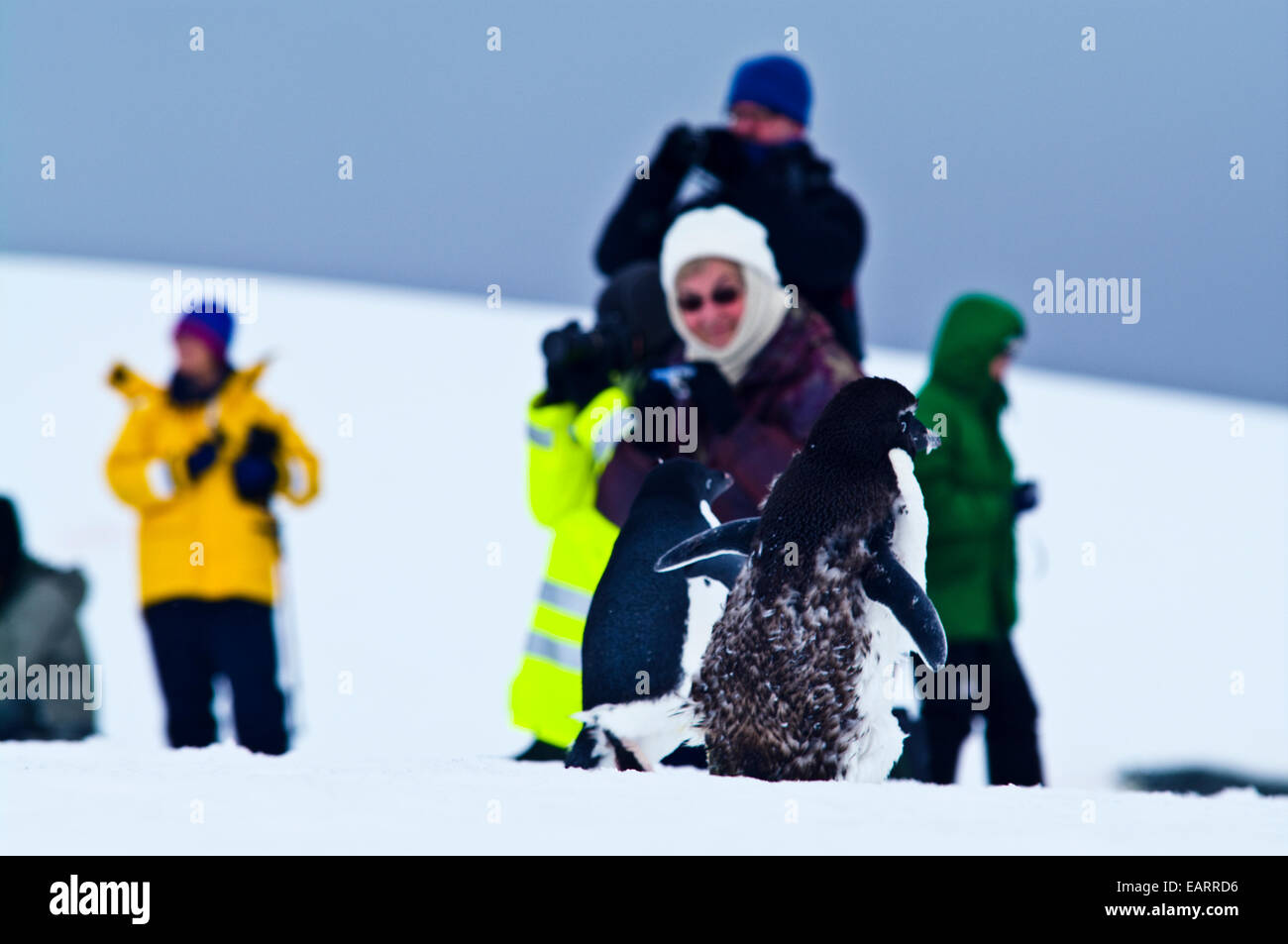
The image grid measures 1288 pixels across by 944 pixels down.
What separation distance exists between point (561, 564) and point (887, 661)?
64cm

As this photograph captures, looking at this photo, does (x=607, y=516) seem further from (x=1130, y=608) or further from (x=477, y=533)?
(x=477, y=533)

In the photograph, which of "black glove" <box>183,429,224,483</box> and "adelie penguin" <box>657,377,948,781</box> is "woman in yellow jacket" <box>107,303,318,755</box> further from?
"adelie penguin" <box>657,377,948,781</box>

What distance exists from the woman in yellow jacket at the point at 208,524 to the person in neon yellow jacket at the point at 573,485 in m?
1.23

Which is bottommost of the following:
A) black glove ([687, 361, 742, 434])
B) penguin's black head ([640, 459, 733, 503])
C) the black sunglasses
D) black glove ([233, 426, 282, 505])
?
penguin's black head ([640, 459, 733, 503])

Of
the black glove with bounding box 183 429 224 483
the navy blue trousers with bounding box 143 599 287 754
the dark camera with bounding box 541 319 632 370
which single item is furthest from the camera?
the black glove with bounding box 183 429 224 483

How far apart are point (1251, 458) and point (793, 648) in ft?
19.9

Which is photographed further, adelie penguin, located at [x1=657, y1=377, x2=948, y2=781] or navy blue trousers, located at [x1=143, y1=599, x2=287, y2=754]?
navy blue trousers, located at [x1=143, y1=599, x2=287, y2=754]

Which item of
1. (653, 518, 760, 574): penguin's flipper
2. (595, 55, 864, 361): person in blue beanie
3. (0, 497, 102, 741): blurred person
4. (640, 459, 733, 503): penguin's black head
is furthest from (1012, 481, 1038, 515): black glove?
(0, 497, 102, 741): blurred person

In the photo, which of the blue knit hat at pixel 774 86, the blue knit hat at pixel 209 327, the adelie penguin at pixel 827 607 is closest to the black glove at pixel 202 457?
the blue knit hat at pixel 209 327

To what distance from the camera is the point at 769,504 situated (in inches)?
68.6

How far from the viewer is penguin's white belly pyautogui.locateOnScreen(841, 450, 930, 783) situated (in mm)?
1642

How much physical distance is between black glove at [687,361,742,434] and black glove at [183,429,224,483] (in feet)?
6.11

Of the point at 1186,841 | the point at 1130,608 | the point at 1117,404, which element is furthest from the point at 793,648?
the point at 1117,404

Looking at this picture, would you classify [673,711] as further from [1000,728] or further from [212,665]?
[212,665]
